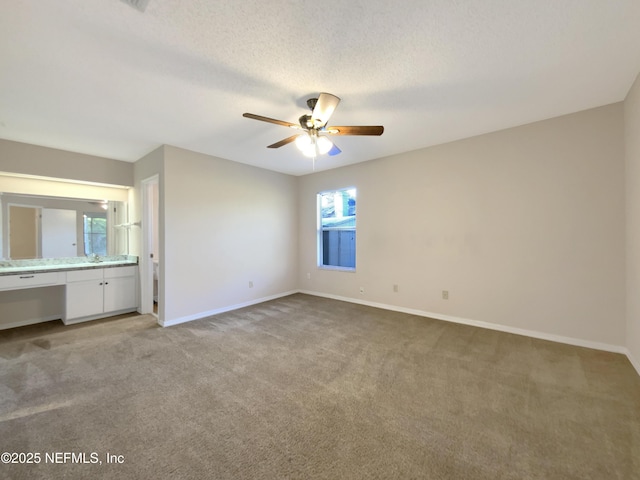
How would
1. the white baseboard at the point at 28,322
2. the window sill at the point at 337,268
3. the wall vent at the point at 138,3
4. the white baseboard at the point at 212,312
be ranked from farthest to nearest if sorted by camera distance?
the window sill at the point at 337,268 < the white baseboard at the point at 212,312 < the white baseboard at the point at 28,322 < the wall vent at the point at 138,3

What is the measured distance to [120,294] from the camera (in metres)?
4.15

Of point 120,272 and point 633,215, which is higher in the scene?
point 633,215

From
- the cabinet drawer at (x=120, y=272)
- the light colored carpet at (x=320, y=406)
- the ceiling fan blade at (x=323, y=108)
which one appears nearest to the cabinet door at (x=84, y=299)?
the cabinet drawer at (x=120, y=272)

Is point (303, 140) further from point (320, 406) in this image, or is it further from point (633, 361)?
point (633, 361)

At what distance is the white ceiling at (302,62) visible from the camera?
4.99 feet

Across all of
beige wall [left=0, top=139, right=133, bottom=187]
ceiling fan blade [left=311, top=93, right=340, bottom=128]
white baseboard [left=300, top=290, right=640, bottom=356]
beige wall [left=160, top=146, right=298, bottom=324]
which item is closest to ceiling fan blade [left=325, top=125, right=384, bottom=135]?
ceiling fan blade [left=311, top=93, right=340, bottom=128]

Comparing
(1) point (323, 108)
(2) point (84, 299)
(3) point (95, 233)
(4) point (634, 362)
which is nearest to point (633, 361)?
(4) point (634, 362)

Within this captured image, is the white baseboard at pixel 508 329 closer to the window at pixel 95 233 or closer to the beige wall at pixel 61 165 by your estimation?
the window at pixel 95 233

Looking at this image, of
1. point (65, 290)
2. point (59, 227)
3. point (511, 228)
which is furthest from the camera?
point (59, 227)

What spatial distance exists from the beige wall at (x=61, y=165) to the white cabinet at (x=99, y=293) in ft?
4.83

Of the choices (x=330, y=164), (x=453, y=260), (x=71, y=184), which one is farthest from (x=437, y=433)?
(x=71, y=184)

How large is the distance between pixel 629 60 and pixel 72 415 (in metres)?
4.96

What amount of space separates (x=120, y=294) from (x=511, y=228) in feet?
19.1

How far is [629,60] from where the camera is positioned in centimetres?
201
